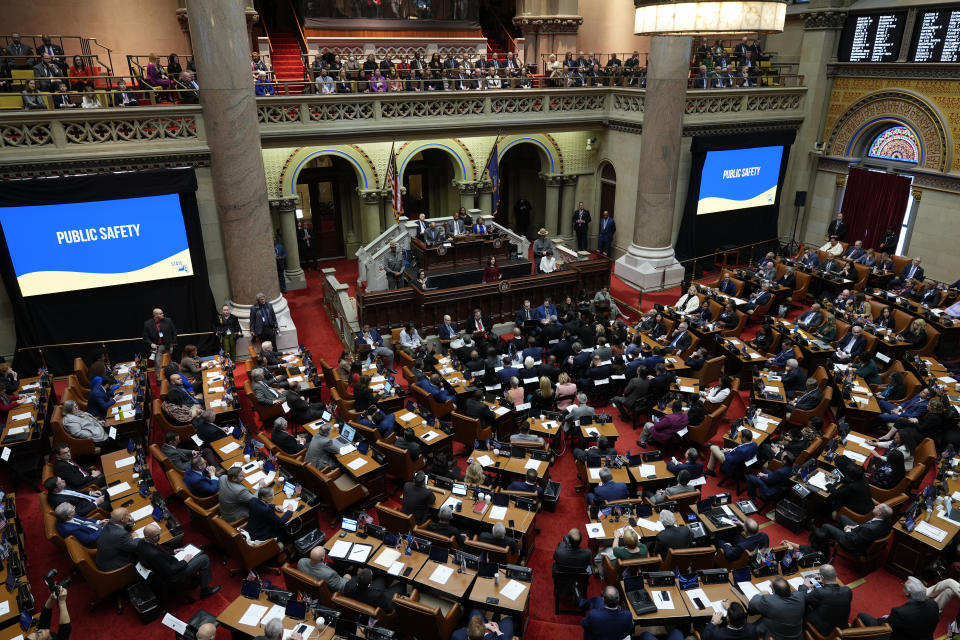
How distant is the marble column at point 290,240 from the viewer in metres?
18.0

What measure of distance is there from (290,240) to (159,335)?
5.97 meters

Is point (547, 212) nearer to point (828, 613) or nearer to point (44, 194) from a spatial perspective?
point (44, 194)

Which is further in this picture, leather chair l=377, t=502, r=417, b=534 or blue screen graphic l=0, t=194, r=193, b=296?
blue screen graphic l=0, t=194, r=193, b=296

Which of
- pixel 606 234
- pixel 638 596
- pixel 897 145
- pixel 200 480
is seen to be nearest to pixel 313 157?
pixel 606 234

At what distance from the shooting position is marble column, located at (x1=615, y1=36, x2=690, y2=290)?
15992 millimetres

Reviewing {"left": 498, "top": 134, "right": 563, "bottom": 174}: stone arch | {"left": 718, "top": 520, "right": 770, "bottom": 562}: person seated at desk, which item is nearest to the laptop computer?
{"left": 718, "top": 520, "right": 770, "bottom": 562}: person seated at desk

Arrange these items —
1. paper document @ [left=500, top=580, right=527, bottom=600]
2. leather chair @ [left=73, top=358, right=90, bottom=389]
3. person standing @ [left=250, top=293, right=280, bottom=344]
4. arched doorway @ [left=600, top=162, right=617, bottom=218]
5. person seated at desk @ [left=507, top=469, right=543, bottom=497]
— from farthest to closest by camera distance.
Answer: arched doorway @ [left=600, top=162, right=617, bottom=218] < person standing @ [left=250, top=293, right=280, bottom=344] < leather chair @ [left=73, top=358, right=90, bottom=389] < person seated at desk @ [left=507, top=469, right=543, bottom=497] < paper document @ [left=500, top=580, right=527, bottom=600]

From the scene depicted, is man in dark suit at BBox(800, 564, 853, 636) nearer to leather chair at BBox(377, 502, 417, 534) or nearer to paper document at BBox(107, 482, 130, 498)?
leather chair at BBox(377, 502, 417, 534)

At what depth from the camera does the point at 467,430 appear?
33.9 ft

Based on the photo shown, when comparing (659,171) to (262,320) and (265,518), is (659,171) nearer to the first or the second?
(262,320)

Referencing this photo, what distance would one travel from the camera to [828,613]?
6.50 m

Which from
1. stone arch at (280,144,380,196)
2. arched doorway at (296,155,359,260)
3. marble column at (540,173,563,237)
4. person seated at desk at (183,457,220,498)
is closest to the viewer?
person seated at desk at (183,457,220,498)

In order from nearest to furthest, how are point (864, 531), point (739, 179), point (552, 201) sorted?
1. point (864, 531)
2. point (739, 179)
3. point (552, 201)

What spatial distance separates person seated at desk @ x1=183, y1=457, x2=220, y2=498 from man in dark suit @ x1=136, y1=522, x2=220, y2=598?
89 centimetres
